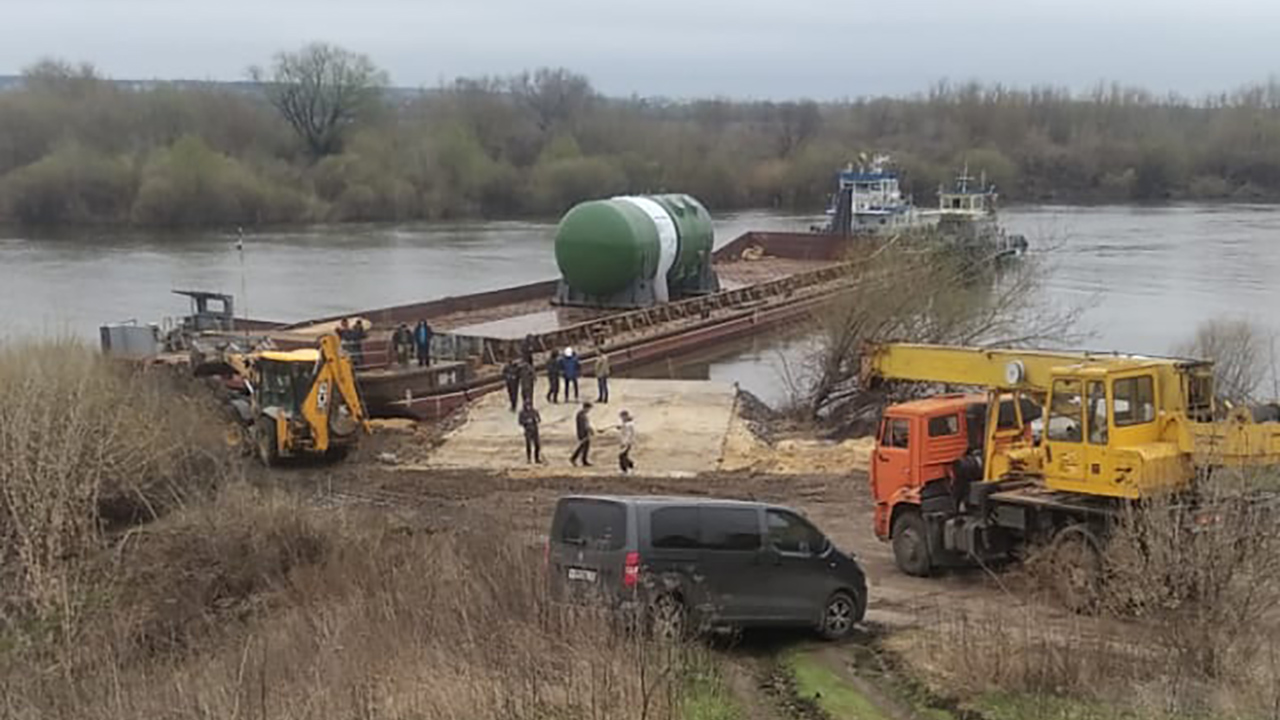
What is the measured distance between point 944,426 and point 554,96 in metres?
127

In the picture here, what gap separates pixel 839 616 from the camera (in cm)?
1275

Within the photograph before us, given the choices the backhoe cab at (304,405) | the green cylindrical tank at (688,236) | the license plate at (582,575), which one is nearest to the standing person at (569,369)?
the backhoe cab at (304,405)

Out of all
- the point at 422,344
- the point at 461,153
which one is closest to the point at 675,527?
the point at 422,344

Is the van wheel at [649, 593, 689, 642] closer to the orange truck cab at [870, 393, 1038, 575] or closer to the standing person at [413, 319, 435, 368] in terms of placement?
the orange truck cab at [870, 393, 1038, 575]

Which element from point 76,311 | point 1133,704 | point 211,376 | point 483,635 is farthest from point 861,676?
point 76,311

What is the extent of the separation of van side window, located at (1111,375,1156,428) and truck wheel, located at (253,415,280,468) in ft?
45.6

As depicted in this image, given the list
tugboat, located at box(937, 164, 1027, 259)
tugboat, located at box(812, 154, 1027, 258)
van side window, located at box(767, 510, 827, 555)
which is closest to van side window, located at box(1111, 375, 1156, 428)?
van side window, located at box(767, 510, 827, 555)

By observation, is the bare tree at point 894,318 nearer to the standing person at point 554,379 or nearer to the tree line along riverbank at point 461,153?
the standing person at point 554,379

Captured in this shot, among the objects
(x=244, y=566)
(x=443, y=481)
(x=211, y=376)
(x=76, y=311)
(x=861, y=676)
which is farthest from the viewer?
(x=76, y=311)

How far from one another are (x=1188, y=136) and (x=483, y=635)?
126283 millimetres

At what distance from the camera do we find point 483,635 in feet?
31.7

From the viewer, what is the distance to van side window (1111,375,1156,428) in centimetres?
1398

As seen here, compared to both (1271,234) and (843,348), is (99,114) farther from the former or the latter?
(843,348)

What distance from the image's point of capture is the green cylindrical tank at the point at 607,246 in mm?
41406
